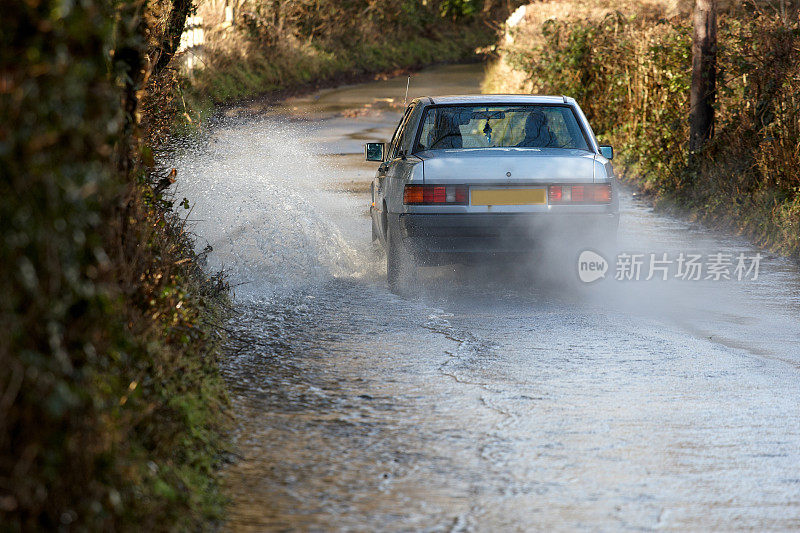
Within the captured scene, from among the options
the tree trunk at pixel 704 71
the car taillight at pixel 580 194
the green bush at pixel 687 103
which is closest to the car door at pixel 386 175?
the car taillight at pixel 580 194

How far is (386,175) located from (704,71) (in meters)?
6.25

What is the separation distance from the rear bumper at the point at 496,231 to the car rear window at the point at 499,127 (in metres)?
0.92

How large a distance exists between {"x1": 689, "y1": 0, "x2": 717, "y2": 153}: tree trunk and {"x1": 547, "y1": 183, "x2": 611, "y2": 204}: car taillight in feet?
19.5

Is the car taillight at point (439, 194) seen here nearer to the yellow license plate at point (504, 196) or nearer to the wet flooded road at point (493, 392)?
the yellow license plate at point (504, 196)

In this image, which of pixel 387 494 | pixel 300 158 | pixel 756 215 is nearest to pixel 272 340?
pixel 387 494

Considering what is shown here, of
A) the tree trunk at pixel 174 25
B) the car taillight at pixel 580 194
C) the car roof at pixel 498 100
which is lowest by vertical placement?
the car taillight at pixel 580 194

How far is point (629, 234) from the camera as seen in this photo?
467 inches

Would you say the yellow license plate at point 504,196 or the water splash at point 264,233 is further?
the water splash at point 264,233

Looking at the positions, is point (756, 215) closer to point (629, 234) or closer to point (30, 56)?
point (629, 234)

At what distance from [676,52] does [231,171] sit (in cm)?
678

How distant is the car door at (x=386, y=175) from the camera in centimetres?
914

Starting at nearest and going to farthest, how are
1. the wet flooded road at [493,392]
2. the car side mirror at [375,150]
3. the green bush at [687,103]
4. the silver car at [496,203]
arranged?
the wet flooded road at [493,392] → the silver car at [496,203] → the car side mirror at [375,150] → the green bush at [687,103]

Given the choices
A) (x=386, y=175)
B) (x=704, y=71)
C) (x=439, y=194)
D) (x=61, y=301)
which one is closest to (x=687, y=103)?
(x=704, y=71)

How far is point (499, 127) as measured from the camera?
8.97 metres
